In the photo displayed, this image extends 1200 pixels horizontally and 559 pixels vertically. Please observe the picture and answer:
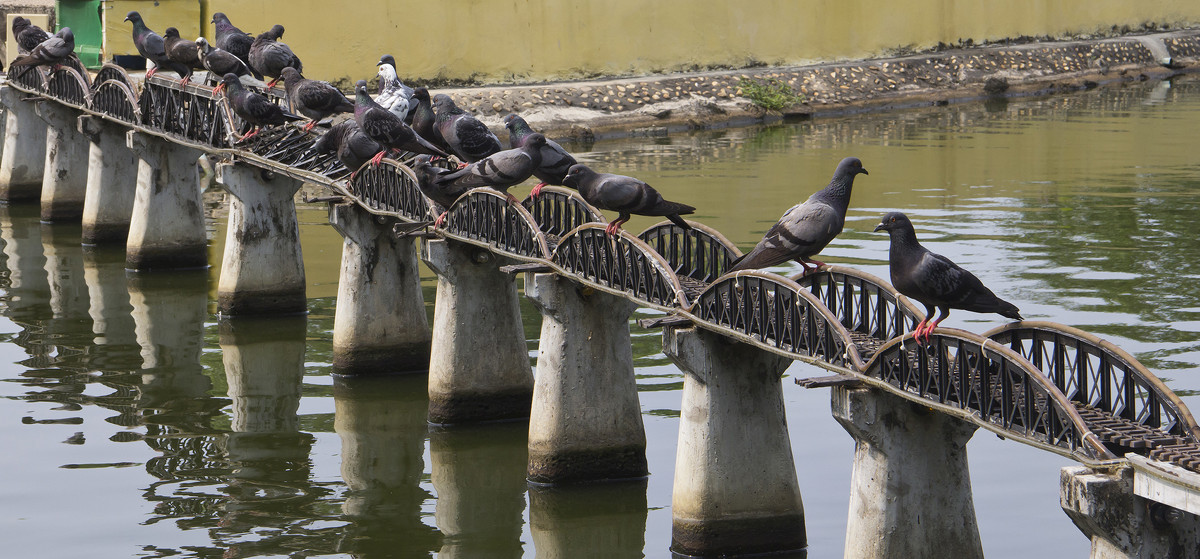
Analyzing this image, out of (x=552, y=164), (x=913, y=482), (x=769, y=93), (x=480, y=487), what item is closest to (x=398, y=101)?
(x=552, y=164)

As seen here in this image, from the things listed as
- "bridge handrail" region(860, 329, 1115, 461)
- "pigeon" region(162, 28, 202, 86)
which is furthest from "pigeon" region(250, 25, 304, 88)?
"bridge handrail" region(860, 329, 1115, 461)

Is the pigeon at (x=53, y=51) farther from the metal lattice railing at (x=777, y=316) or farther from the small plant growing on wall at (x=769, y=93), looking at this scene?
the metal lattice railing at (x=777, y=316)

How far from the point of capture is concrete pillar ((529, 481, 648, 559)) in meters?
21.0

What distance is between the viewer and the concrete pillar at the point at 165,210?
35250 mm

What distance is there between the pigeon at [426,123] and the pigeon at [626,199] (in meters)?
5.55

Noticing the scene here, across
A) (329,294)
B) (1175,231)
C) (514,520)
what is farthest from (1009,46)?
(514,520)

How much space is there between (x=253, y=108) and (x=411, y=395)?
6.76 m

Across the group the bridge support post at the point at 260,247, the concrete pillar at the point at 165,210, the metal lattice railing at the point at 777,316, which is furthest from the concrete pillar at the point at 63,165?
the metal lattice railing at the point at 777,316

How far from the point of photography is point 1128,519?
12.8 m

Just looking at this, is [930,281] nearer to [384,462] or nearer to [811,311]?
[811,311]

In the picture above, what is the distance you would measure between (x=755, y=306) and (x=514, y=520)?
21.2 ft

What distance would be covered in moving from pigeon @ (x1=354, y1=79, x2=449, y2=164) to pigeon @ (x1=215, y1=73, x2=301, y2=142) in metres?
4.56

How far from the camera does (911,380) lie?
15242 mm

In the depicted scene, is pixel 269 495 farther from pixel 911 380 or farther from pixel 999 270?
pixel 999 270
